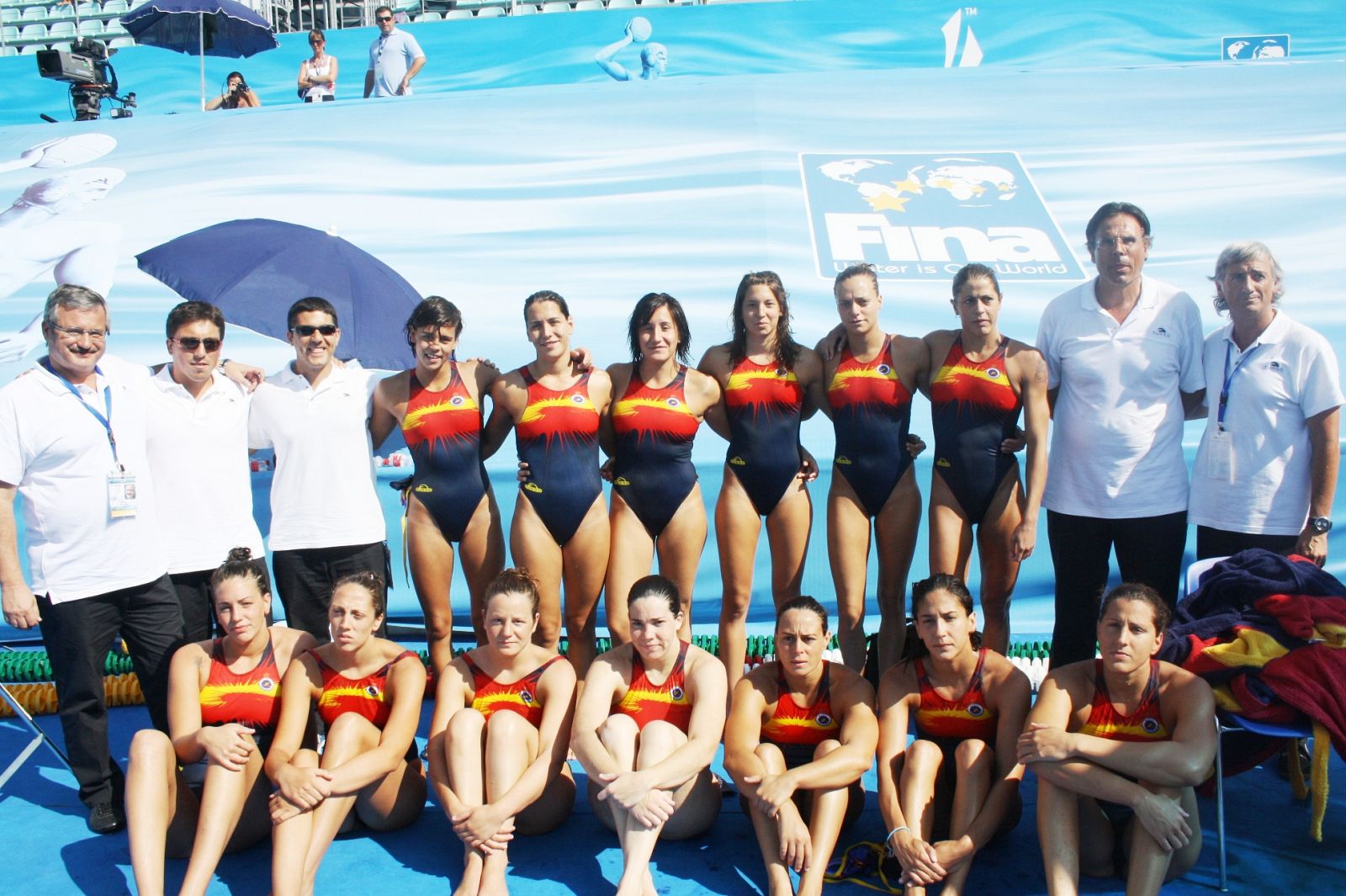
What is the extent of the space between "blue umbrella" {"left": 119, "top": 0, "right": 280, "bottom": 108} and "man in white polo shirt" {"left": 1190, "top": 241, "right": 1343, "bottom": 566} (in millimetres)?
9566

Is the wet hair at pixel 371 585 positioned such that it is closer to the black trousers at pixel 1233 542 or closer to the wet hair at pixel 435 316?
the wet hair at pixel 435 316

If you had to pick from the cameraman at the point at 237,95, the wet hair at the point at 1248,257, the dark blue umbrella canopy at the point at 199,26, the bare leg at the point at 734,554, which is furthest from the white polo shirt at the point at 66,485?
the dark blue umbrella canopy at the point at 199,26

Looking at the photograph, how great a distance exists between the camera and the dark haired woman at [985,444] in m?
3.94

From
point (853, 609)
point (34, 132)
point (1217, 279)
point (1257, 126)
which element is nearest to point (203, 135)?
point (34, 132)

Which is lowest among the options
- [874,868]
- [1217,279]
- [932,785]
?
[874,868]

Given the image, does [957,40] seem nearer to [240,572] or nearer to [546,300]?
[546,300]

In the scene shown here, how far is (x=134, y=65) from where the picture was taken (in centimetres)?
1244

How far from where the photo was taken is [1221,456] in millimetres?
3889

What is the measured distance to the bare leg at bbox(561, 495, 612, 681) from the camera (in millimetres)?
4168

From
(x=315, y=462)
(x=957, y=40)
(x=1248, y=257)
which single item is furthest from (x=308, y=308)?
(x=957, y=40)

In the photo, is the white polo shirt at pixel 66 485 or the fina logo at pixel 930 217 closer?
the white polo shirt at pixel 66 485

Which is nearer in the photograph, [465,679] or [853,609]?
[465,679]

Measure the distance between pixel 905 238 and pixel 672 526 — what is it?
3259mm

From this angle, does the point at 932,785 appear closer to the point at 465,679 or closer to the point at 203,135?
the point at 465,679
